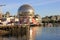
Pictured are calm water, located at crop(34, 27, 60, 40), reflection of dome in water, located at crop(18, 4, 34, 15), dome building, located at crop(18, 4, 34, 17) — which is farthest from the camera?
reflection of dome in water, located at crop(18, 4, 34, 15)

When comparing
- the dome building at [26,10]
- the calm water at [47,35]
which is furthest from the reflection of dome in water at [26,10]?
the calm water at [47,35]

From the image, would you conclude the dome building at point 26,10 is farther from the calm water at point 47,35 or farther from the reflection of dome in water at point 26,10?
the calm water at point 47,35

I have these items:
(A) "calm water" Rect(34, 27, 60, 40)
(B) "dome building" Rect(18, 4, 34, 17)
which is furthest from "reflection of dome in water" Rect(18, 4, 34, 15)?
(A) "calm water" Rect(34, 27, 60, 40)

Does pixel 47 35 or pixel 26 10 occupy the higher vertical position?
pixel 26 10

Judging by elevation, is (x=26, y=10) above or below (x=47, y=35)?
above

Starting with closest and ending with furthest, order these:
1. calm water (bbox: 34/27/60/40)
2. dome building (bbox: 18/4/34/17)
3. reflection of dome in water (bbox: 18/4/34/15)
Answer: calm water (bbox: 34/27/60/40) < dome building (bbox: 18/4/34/17) < reflection of dome in water (bbox: 18/4/34/15)

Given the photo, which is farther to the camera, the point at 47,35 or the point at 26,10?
the point at 26,10

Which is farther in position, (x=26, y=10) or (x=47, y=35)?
(x=26, y=10)

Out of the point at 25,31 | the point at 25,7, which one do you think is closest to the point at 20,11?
the point at 25,7

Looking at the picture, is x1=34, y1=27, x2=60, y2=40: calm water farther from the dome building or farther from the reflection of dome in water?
the reflection of dome in water

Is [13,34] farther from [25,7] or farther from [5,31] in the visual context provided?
[25,7]

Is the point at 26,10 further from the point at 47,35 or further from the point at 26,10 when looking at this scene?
the point at 47,35

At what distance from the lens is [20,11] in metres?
112

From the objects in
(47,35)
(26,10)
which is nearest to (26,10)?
(26,10)
